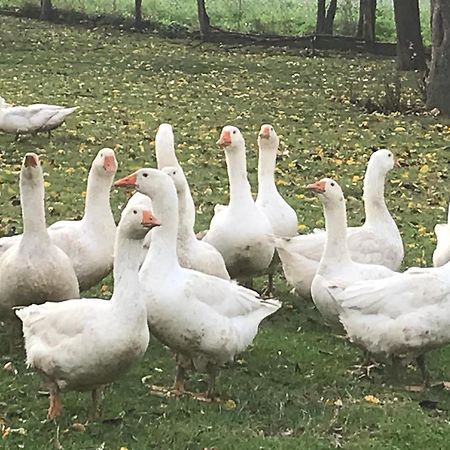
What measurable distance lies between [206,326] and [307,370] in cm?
118

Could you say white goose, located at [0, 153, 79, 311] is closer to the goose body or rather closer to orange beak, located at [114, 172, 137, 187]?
orange beak, located at [114, 172, 137, 187]

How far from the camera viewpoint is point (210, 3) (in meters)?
43.1

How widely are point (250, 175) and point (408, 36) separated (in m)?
13.4

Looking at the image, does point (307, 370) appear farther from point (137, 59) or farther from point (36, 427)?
point (137, 59)

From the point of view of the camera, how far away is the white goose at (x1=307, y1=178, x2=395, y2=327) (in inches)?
303

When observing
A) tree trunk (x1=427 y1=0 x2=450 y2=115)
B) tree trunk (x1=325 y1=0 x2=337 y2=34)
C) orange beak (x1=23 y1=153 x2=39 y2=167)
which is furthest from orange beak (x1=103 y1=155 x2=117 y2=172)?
tree trunk (x1=325 y1=0 x2=337 y2=34)

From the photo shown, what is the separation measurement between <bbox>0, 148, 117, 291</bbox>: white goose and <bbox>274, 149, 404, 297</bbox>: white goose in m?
1.49

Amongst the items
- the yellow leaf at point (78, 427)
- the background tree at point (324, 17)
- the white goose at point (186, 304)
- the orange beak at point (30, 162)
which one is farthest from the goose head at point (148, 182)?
the background tree at point (324, 17)

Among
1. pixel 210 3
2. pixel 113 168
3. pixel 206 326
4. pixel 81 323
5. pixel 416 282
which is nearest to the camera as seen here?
pixel 81 323

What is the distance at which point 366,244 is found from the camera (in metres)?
8.84

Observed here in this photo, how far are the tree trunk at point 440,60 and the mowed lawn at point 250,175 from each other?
83cm

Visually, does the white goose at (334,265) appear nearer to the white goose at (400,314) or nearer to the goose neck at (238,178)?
the white goose at (400,314)

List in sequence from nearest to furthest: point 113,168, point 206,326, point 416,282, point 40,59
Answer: point 206,326
point 416,282
point 113,168
point 40,59

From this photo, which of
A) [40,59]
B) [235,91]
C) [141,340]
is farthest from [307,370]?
[40,59]
